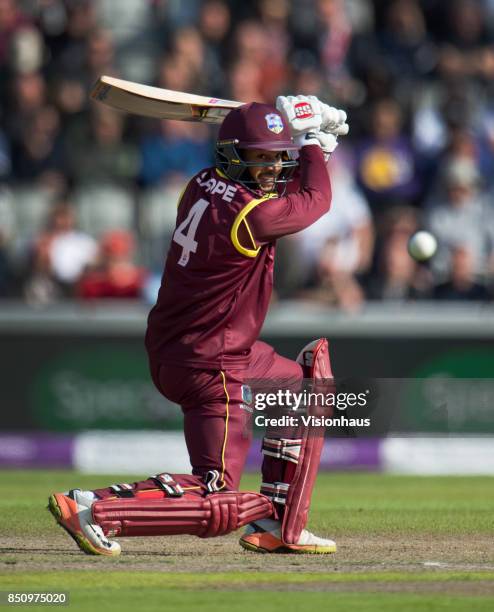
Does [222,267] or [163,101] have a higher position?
[163,101]

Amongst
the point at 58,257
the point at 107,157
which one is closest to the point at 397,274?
the point at 58,257

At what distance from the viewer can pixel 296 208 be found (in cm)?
532

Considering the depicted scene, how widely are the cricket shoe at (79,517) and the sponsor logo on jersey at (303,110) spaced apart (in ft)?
5.83

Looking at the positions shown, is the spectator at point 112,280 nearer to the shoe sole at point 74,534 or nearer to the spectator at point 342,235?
the spectator at point 342,235

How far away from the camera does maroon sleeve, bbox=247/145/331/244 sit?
17.3ft

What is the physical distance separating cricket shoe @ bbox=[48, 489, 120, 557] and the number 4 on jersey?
3.36 ft

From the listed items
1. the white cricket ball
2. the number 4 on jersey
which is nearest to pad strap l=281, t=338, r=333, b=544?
the number 4 on jersey

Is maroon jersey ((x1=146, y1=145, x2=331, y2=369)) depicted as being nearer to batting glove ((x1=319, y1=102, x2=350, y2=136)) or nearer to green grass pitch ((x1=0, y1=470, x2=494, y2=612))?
batting glove ((x1=319, y1=102, x2=350, y2=136))

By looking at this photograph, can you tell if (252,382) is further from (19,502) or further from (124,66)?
(124,66)

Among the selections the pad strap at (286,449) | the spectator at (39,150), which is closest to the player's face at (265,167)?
the pad strap at (286,449)

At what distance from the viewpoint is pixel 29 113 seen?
1254cm

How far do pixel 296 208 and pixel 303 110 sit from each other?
52 centimetres

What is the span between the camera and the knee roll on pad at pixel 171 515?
5.14 metres

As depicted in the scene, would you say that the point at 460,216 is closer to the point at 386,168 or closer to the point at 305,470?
the point at 386,168
